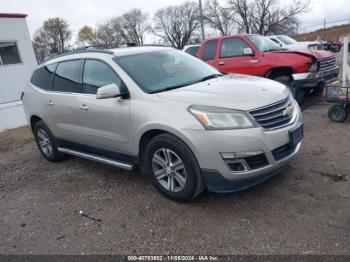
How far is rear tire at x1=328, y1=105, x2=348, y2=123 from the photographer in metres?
5.74

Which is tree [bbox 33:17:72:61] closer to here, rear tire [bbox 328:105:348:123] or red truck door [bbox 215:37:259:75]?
red truck door [bbox 215:37:259:75]

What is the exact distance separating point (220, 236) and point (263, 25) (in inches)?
1498

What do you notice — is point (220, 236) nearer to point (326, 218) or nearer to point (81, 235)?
point (326, 218)

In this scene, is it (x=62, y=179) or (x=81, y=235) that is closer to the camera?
(x=81, y=235)

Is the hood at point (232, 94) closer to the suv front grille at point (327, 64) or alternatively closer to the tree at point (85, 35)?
the suv front grille at point (327, 64)

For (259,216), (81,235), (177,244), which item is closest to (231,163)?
(259,216)

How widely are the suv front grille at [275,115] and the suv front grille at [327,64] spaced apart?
164 inches

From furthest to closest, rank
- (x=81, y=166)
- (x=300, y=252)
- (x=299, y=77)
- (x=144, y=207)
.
A: 1. (x=299, y=77)
2. (x=81, y=166)
3. (x=144, y=207)
4. (x=300, y=252)

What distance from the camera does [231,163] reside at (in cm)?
308

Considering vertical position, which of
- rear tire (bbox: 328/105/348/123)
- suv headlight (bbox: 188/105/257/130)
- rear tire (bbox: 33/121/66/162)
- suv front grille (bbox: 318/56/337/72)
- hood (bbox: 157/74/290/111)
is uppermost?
hood (bbox: 157/74/290/111)

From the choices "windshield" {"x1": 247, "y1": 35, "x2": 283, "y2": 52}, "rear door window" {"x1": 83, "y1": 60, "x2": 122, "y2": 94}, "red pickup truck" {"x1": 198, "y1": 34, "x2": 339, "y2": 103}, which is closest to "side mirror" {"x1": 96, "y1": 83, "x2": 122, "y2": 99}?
"rear door window" {"x1": 83, "y1": 60, "x2": 122, "y2": 94}

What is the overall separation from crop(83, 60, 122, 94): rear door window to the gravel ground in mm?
1324

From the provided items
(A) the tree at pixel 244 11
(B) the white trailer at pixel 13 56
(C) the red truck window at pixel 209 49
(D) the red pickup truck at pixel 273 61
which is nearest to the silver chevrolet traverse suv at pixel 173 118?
(D) the red pickup truck at pixel 273 61

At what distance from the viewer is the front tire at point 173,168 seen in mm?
3254
